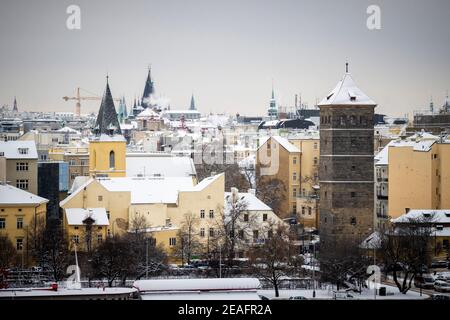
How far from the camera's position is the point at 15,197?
49.8 feet

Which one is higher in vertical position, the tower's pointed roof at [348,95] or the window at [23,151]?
the tower's pointed roof at [348,95]

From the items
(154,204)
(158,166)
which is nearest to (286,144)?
(158,166)

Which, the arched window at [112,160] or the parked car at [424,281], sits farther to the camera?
the arched window at [112,160]

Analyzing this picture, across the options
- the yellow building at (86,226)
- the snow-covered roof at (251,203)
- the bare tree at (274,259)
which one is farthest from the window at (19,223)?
the snow-covered roof at (251,203)

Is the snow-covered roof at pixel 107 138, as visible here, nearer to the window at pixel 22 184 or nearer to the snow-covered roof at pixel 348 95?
the snow-covered roof at pixel 348 95

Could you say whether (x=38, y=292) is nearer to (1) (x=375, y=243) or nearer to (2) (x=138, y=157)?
(1) (x=375, y=243)

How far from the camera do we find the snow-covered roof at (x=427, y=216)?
55.8 feet

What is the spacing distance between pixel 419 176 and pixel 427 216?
1839 mm

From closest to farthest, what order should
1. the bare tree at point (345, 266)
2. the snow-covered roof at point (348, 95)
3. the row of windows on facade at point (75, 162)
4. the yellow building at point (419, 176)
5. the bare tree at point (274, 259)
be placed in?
1. the bare tree at point (345, 266)
2. the bare tree at point (274, 259)
3. the snow-covered roof at point (348, 95)
4. the yellow building at point (419, 176)
5. the row of windows on facade at point (75, 162)

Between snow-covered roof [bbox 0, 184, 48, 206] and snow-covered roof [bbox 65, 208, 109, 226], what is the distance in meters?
0.99

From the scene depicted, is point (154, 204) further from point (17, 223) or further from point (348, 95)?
point (17, 223)

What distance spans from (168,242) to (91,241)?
138 centimetres

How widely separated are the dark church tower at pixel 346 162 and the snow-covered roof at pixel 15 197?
4206 millimetres

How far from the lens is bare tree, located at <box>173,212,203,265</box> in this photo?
1667 centimetres
